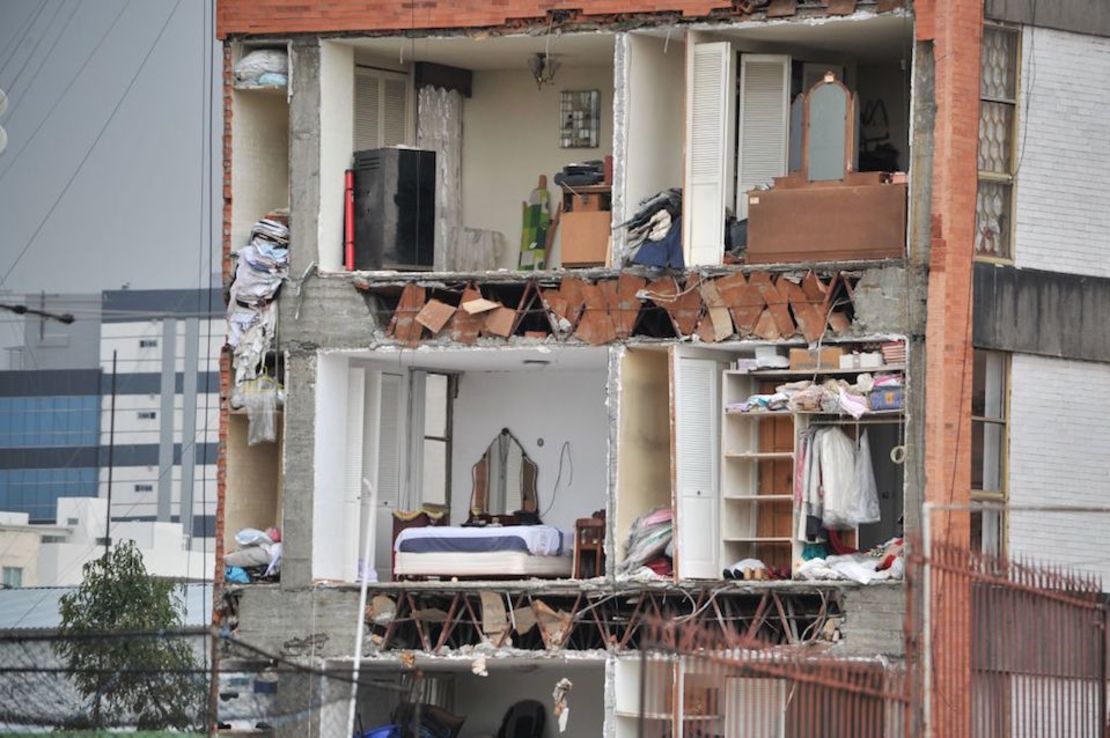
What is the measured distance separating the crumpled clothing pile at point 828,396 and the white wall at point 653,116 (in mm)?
3008

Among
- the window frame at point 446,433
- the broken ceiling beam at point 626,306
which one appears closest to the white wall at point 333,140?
the window frame at point 446,433

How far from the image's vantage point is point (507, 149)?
109 feet

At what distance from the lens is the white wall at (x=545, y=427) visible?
1300 inches

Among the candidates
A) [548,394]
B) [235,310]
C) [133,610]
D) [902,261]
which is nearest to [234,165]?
[235,310]

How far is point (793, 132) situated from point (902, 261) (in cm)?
249

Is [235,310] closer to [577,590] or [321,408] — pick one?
[321,408]

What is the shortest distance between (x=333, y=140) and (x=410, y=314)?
A: 2.43 metres

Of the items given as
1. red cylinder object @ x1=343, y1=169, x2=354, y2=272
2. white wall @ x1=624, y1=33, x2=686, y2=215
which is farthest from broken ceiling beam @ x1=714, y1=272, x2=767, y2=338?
red cylinder object @ x1=343, y1=169, x2=354, y2=272

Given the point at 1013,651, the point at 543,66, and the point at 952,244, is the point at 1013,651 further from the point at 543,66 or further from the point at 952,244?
the point at 543,66

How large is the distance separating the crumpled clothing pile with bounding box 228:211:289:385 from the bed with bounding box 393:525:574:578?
296cm

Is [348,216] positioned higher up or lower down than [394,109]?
lower down

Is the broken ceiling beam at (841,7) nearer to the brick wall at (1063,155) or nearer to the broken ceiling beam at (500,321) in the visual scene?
the brick wall at (1063,155)

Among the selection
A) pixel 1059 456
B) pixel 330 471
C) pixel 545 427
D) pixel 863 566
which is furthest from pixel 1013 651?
pixel 545 427

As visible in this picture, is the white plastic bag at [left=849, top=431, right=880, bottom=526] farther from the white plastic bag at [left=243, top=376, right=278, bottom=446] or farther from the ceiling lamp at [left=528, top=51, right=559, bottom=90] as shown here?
the white plastic bag at [left=243, top=376, right=278, bottom=446]
